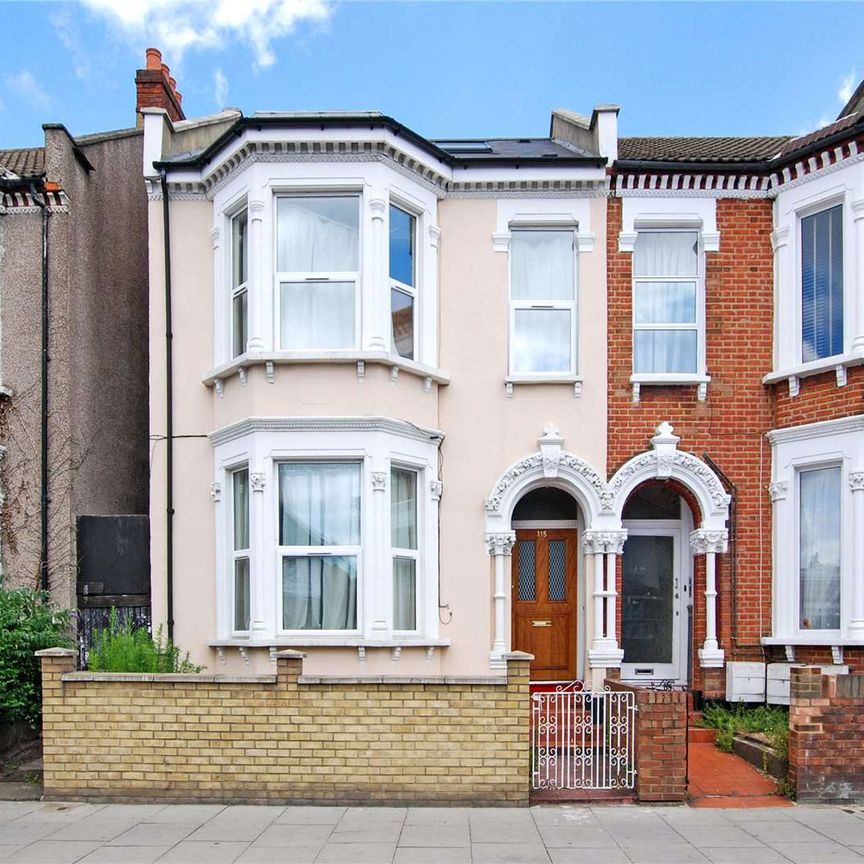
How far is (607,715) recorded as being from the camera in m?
7.18

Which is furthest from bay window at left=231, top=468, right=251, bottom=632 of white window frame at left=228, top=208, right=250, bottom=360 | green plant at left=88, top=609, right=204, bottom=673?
white window frame at left=228, top=208, right=250, bottom=360

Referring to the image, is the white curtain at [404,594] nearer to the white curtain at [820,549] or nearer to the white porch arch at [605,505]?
the white porch arch at [605,505]

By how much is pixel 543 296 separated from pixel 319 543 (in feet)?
13.5

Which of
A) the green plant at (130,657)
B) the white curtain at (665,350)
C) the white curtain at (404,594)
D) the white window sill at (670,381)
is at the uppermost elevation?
the white curtain at (665,350)

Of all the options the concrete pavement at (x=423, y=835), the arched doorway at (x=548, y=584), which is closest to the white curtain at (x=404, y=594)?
the arched doorway at (x=548, y=584)

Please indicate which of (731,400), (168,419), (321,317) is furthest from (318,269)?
(731,400)

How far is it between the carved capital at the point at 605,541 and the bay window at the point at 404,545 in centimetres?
210

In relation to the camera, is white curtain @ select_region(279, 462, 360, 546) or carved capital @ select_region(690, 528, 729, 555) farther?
carved capital @ select_region(690, 528, 729, 555)

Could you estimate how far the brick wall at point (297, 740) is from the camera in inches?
278

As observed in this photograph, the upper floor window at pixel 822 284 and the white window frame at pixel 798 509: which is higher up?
the upper floor window at pixel 822 284

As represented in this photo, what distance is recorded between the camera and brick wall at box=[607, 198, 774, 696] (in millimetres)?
9867

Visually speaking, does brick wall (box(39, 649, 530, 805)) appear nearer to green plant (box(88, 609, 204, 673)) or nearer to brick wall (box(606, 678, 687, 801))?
green plant (box(88, 609, 204, 673))

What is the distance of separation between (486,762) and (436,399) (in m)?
4.34

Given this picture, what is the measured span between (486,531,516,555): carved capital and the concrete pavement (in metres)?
3.29
